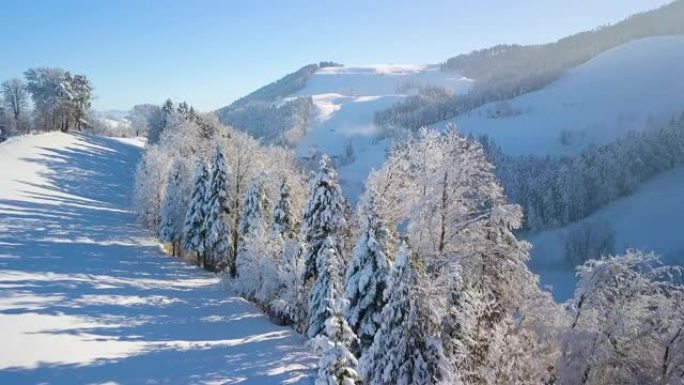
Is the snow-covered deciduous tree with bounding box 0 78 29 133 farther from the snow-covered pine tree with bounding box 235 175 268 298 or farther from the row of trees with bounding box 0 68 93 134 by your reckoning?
the snow-covered pine tree with bounding box 235 175 268 298

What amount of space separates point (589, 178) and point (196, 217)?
110 meters

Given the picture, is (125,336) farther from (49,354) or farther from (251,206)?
(251,206)

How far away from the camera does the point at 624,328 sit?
19.7 meters

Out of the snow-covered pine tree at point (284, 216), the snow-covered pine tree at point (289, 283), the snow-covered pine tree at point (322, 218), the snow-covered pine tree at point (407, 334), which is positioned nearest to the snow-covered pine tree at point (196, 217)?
the snow-covered pine tree at point (284, 216)

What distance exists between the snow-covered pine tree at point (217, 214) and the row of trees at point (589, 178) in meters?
85.8

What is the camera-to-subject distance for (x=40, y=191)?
55.1m

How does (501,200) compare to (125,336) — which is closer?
(501,200)

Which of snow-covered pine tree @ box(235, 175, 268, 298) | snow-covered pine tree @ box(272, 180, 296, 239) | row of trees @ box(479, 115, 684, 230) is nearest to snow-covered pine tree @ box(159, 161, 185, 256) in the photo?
snow-covered pine tree @ box(235, 175, 268, 298)

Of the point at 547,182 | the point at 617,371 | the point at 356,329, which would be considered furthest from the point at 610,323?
the point at 547,182

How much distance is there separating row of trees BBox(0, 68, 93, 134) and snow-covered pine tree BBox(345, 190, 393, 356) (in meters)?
94.8

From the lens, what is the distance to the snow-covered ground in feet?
66.5

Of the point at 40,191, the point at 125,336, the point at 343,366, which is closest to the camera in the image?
the point at 343,366

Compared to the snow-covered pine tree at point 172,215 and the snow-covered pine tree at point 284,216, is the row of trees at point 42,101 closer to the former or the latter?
the snow-covered pine tree at point 172,215

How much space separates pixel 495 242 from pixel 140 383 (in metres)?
15.2
